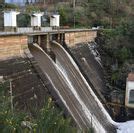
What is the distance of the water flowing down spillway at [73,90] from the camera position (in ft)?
43.0

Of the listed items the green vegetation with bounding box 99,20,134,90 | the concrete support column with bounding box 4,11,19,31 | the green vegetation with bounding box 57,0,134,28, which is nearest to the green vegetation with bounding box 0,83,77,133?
the concrete support column with bounding box 4,11,19,31

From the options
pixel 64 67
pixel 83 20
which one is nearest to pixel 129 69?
pixel 64 67

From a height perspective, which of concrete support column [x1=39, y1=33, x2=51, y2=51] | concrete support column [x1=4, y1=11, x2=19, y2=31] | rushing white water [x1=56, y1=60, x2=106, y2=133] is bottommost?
rushing white water [x1=56, y1=60, x2=106, y2=133]

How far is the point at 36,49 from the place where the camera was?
46.5 ft

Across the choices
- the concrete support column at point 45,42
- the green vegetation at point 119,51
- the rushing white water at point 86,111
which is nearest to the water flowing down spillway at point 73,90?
the rushing white water at point 86,111

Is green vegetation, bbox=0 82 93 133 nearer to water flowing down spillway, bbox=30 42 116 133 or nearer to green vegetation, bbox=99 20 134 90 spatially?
water flowing down spillway, bbox=30 42 116 133

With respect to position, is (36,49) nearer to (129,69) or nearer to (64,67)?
(64,67)

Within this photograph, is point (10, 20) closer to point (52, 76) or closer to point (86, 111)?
point (52, 76)

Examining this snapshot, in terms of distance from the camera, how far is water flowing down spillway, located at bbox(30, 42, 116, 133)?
13102 mm

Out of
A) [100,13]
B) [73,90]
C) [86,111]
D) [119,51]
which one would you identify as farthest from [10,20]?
[100,13]

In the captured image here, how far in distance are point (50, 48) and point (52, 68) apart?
166cm

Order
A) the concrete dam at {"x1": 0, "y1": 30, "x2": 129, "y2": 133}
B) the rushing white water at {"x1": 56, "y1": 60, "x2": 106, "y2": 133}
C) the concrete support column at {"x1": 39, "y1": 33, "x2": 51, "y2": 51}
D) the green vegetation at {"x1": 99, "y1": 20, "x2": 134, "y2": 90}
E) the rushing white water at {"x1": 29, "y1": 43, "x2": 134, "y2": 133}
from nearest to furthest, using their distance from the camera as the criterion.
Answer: the concrete dam at {"x1": 0, "y1": 30, "x2": 129, "y2": 133} < the rushing white water at {"x1": 29, "y1": 43, "x2": 134, "y2": 133} < the rushing white water at {"x1": 56, "y1": 60, "x2": 106, "y2": 133} < the concrete support column at {"x1": 39, "y1": 33, "x2": 51, "y2": 51} < the green vegetation at {"x1": 99, "y1": 20, "x2": 134, "y2": 90}

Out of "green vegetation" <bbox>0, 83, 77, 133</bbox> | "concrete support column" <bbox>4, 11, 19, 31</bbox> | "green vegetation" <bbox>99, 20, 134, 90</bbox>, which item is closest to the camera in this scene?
"green vegetation" <bbox>0, 83, 77, 133</bbox>

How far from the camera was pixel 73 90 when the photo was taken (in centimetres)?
1427
